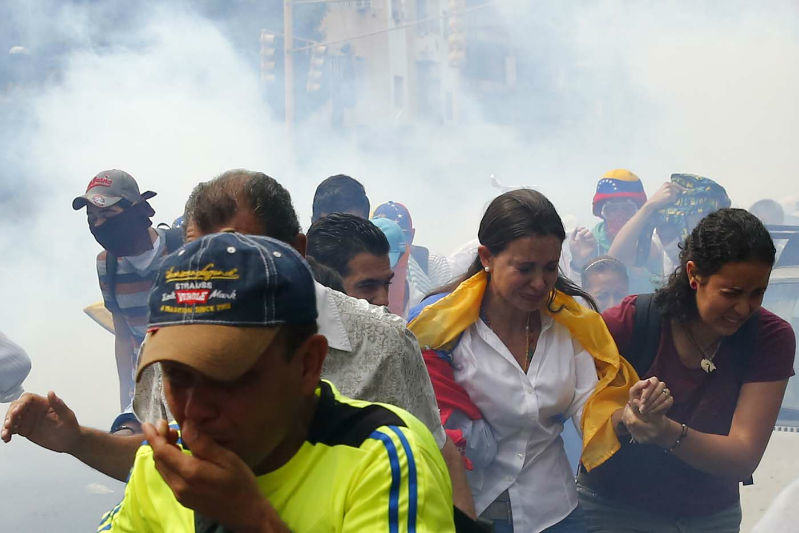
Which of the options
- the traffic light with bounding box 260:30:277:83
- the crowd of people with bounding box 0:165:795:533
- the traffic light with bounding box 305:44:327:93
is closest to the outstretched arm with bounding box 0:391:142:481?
the crowd of people with bounding box 0:165:795:533

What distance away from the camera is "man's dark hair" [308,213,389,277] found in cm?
264

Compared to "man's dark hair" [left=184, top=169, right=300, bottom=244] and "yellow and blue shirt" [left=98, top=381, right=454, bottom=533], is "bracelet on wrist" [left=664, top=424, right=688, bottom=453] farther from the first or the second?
"yellow and blue shirt" [left=98, top=381, right=454, bottom=533]

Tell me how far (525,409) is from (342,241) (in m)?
0.65

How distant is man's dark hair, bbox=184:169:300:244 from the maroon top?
1.17 metres

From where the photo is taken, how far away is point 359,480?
1108 millimetres

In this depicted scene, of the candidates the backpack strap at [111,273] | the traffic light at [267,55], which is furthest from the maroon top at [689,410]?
the traffic light at [267,55]

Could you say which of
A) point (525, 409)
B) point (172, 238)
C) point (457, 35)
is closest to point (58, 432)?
point (525, 409)

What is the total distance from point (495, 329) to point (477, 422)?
10.5 inches

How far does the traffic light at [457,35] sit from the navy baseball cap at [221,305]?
14.0m

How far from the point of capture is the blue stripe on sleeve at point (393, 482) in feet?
3.53

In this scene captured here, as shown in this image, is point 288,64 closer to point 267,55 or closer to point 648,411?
point 267,55

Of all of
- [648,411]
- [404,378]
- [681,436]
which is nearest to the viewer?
[404,378]

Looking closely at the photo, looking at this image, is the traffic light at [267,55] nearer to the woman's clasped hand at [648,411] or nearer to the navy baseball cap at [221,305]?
the woman's clasped hand at [648,411]

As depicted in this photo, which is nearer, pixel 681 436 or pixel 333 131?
pixel 681 436
